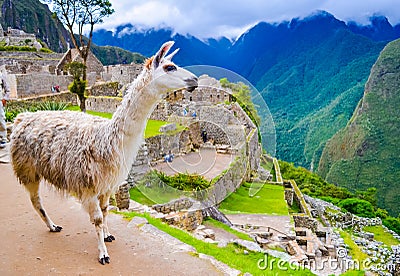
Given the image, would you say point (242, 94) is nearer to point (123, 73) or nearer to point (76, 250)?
point (76, 250)

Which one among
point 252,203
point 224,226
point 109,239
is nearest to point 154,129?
point 224,226

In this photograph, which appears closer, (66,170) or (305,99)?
(66,170)

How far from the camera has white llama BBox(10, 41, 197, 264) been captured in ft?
11.3

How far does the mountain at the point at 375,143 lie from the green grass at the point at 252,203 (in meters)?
33.8

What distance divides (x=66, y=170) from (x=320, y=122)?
6657 centimetres

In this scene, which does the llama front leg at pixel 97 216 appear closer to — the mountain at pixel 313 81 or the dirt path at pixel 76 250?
the dirt path at pixel 76 250

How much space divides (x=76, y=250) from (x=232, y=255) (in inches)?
81.9

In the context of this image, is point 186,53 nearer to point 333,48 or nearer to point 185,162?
point 185,162

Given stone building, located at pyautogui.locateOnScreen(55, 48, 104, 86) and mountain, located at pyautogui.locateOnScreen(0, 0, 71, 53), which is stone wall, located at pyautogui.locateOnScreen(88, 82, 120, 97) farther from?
mountain, located at pyautogui.locateOnScreen(0, 0, 71, 53)

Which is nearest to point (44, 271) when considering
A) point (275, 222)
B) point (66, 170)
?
point (66, 170)

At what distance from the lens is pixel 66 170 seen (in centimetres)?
382

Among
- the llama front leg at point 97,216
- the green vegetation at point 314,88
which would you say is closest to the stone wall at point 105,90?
the llama front leg at point 97,216

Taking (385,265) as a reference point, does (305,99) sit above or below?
above

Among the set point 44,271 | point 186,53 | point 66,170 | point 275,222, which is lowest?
point 275,222
